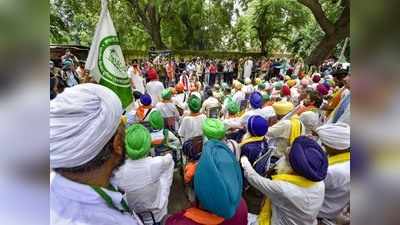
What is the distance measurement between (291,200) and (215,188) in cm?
41

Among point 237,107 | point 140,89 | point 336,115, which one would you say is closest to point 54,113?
point 336,115

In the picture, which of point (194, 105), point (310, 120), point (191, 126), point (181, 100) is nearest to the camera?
point (310, 120)

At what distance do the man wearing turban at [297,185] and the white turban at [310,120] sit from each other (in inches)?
31.5

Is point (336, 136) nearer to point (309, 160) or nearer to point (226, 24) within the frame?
point (309, 160)

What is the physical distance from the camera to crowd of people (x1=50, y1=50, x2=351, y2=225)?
969mm

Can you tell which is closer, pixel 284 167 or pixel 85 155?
pixel 85 155

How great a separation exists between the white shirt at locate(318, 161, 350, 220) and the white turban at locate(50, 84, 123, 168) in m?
0.93

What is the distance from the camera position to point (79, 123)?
93cm

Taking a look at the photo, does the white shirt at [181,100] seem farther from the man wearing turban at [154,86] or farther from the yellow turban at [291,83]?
the yellow turban at [291,83]

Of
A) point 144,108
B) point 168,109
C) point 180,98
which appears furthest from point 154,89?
point 144,108

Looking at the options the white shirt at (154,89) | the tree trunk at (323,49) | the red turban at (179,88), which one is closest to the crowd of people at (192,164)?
the tree trunk at (323,49)

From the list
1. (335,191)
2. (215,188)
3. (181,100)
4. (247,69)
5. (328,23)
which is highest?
(328,23)

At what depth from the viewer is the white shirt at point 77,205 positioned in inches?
39.5

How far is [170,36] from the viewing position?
2514 mm
